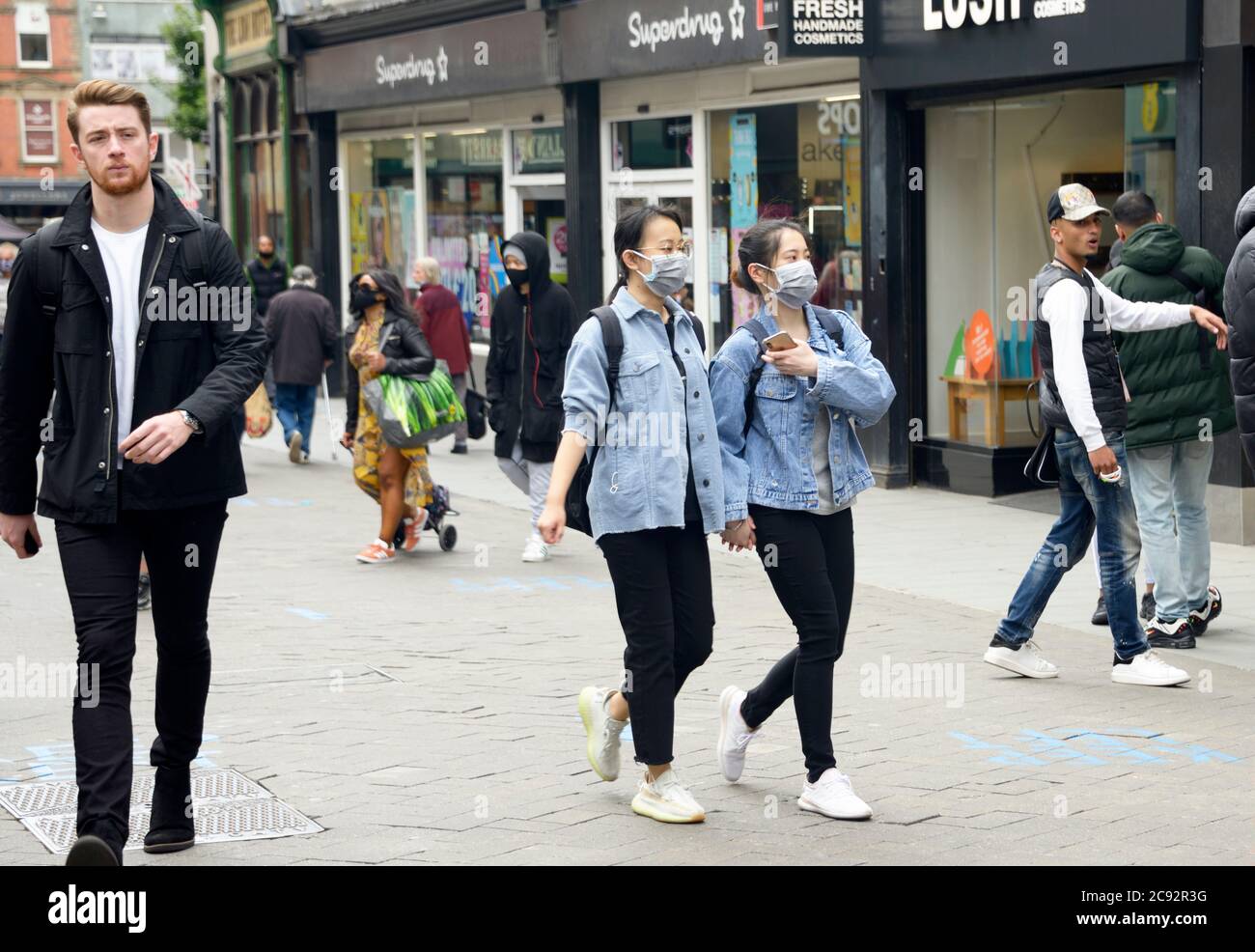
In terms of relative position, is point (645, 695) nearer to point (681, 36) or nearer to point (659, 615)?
point (659, 615)

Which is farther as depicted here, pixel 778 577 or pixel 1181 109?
pixel 1181 109

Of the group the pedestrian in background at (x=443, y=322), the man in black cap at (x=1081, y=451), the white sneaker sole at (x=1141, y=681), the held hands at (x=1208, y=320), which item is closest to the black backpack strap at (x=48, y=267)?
the man in black cap at (x=1081, y=451)

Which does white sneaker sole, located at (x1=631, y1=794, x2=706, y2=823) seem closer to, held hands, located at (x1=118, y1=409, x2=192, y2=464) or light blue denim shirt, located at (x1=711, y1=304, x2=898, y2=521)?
light blue denim shirt, located at (x1=711, y1=304, x2=898, y2=521)

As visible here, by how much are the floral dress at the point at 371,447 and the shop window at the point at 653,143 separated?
19.3 ft

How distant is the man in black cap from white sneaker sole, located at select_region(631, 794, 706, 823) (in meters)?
2.43

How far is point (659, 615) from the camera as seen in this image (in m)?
5.45

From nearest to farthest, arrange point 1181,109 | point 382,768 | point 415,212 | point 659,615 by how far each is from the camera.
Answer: point 659,615 → point 382,768 → point 1181,109 → point 415,212

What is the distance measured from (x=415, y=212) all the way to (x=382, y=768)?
16473mm

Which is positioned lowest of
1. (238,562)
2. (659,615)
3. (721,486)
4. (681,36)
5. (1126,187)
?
(238,562)

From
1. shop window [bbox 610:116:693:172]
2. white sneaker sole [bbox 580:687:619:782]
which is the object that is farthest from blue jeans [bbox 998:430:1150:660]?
shop window [bbox 610:116:693:172]

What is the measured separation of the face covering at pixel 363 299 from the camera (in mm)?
11031

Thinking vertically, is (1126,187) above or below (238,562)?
above

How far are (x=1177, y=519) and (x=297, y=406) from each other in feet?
33.4

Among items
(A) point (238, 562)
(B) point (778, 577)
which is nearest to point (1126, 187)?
(A) point (238, 562)
